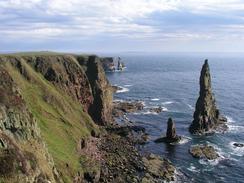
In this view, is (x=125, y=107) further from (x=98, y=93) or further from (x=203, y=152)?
(x=203, y=152)

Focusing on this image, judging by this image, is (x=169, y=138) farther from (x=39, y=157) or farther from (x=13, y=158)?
(x=13, y=158)

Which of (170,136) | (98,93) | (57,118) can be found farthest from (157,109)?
(57,118)

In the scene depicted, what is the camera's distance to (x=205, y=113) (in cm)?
14488

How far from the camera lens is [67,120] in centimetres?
11569

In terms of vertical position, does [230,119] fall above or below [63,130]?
below

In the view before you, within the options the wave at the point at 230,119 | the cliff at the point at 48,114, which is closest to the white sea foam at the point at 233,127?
the wave at the point at 230,119

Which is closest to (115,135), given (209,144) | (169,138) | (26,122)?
(169,138)

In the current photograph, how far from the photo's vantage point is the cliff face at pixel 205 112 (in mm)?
143000

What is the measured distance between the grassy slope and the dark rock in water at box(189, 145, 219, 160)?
31465mm

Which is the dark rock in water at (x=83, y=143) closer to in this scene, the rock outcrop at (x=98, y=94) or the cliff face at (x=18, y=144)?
the rock outcrop at (x=98, y=94)

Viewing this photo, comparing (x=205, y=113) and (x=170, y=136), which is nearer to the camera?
(x=170, y=136)

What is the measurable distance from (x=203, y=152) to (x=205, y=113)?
30019 millimetres

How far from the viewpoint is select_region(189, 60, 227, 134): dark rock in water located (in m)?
143

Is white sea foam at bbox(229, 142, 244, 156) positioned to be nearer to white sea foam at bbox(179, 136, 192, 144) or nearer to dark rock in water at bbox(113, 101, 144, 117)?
white sea foam at bbox(179, 136, 192, 144)
